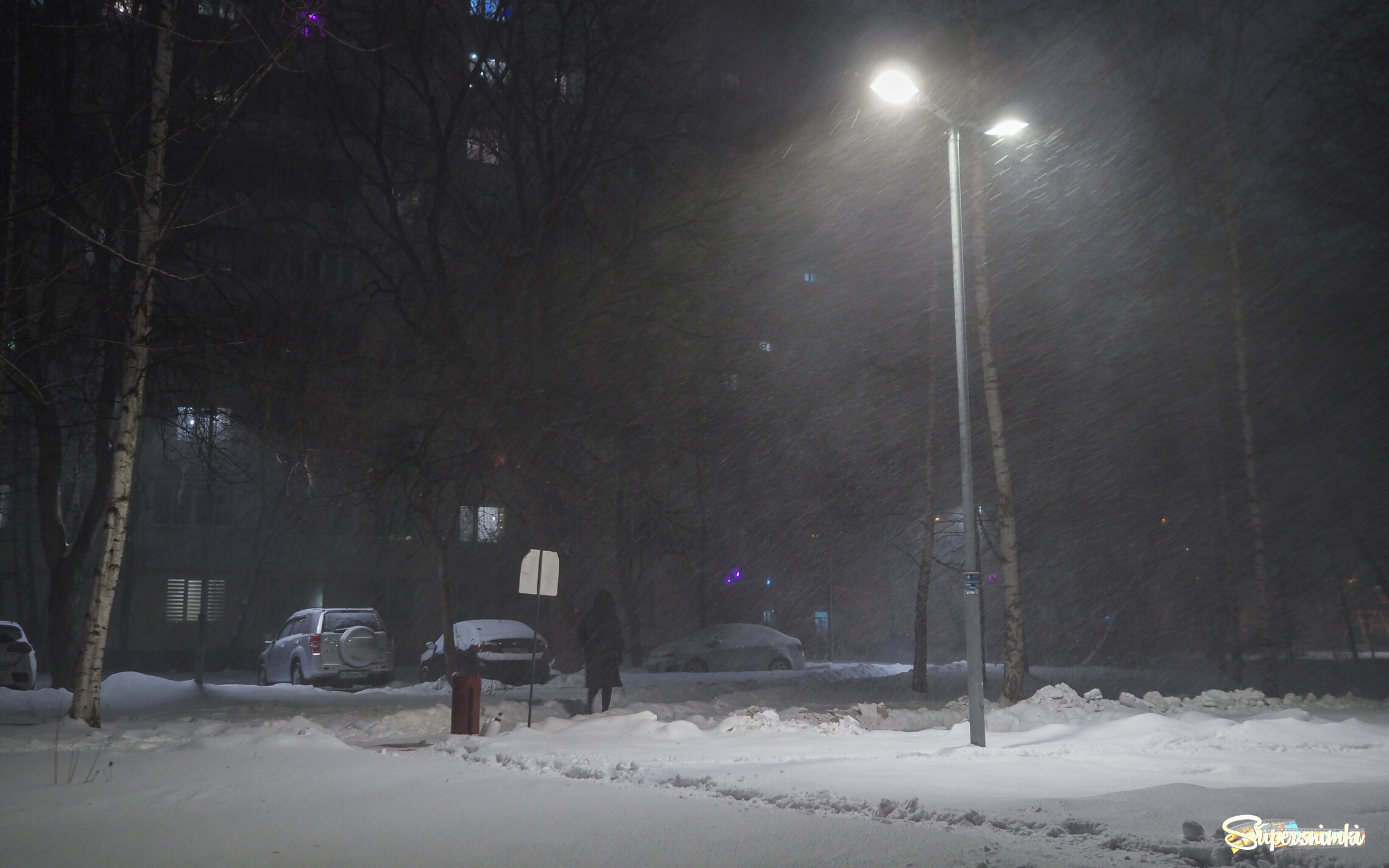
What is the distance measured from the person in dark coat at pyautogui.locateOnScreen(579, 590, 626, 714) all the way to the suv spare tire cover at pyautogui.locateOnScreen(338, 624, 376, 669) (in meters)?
8.89

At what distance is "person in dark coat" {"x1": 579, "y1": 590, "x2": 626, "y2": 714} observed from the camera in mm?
16281

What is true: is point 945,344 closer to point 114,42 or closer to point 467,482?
point 467,482

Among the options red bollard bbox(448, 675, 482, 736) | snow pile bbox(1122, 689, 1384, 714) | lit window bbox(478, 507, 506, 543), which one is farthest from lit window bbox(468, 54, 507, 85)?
lit window bbox(478, 507, 506, 543)

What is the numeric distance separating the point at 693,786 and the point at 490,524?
33915 mm

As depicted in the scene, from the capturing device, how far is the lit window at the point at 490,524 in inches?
1449

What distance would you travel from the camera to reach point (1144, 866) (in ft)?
17.0

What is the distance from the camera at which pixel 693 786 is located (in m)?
7.95

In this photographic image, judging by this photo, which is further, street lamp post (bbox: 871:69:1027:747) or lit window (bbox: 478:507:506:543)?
lit window (bbox: 478:507:506:543)

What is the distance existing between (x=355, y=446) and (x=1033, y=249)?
15.6m

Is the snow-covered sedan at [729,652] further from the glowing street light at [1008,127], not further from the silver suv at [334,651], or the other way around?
the glowing street light at [1008,127]

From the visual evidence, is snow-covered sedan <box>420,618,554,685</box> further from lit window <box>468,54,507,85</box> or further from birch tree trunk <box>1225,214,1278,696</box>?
birch tree trunk <box>1225,214,1278,696</box>

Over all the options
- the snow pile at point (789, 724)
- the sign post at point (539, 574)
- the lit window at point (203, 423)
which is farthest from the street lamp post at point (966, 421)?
the lit window at point (203, 423)

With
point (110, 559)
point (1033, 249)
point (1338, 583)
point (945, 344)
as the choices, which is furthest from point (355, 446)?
point (1338, 583)

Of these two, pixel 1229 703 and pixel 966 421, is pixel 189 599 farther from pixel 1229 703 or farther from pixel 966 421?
pixel 1229 703
